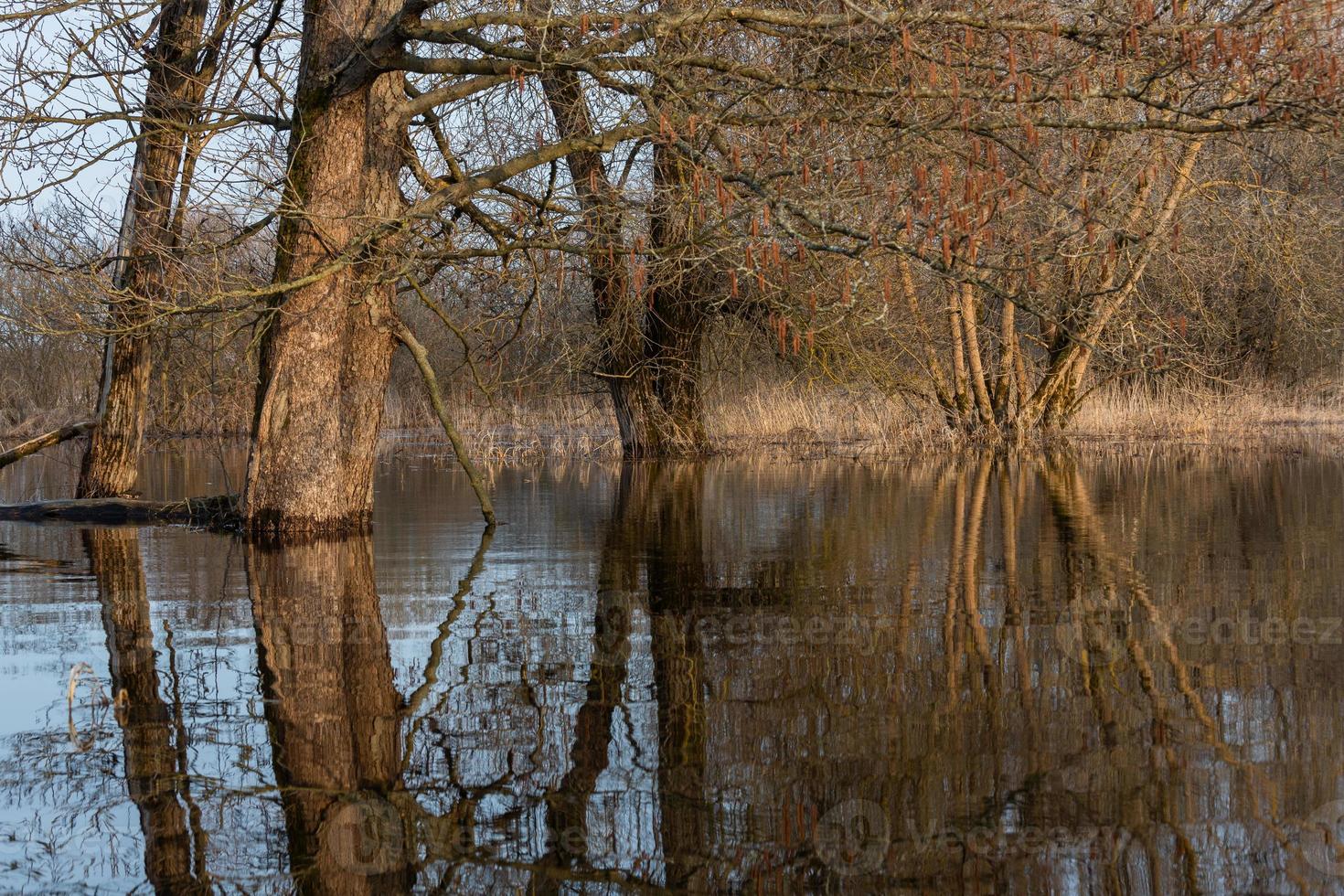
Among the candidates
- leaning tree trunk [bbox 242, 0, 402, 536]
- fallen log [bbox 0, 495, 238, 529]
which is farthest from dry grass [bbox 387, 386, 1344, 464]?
leaning tree trunk [bbox 242, 0, 402, 536]

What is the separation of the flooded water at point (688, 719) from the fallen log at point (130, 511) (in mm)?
2262

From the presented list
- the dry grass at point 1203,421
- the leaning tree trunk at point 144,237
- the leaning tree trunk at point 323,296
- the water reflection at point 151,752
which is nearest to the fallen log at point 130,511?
the leaning tree trunk at point 144,237

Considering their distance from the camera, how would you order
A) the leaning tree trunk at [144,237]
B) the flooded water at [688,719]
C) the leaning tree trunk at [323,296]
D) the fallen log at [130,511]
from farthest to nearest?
the fallen log at [130,511] → the leaning tree trunk at [144,237] → the leaning tree trunk at [323,296] → the flooded water at [688,719]

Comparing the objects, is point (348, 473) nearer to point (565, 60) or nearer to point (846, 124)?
point (565, 60)

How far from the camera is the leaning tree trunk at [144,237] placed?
1235cm

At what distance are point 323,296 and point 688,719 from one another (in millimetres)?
6762

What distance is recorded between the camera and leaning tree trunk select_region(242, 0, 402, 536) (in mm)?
10773

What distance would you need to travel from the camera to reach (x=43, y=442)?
13.5 metres

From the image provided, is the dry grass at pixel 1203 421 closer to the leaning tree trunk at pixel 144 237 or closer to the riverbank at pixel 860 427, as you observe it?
the riverbank at pixel 860 427

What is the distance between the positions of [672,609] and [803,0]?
5.63 meters

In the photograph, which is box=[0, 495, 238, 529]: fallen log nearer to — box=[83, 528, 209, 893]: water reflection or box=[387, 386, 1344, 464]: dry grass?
box=[83, 528, 209, 893]: water reflection

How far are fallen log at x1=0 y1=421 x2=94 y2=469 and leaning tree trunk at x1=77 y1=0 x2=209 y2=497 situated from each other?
22 centimetres

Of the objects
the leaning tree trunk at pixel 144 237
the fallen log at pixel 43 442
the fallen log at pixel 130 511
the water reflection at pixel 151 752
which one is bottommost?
the water reflection at pixel 151 752

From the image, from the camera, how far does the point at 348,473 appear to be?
1133 centimetres
